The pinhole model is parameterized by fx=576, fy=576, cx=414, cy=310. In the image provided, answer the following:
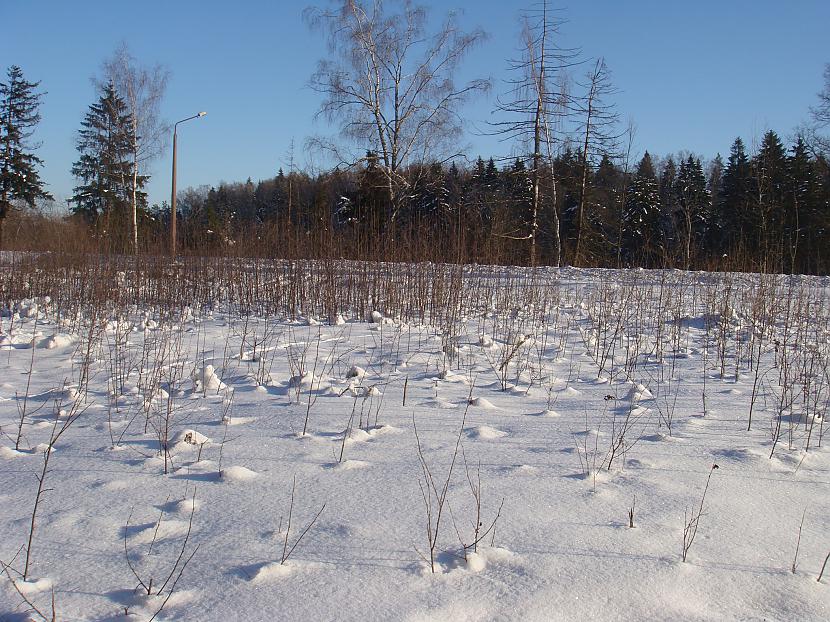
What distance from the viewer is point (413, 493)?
236 centimetres

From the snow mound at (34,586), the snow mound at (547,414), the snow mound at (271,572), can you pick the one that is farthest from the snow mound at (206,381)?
the snow mound at (271,572)

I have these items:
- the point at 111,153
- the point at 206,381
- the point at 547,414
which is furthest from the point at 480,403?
the point at 111,153

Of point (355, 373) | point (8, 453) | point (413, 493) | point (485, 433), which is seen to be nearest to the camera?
point (413, 493)

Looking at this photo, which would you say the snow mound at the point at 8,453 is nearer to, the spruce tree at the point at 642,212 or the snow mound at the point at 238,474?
the snow mound at the point at 238,474

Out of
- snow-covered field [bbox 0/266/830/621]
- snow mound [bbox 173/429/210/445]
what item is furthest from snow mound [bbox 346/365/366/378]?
snow mound [bbox 173/429/210/445]

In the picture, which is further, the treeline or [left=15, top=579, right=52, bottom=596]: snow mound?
the treeline

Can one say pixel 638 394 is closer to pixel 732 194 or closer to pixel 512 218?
pixel 512 218

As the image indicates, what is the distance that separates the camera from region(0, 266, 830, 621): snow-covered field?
168 centimetres

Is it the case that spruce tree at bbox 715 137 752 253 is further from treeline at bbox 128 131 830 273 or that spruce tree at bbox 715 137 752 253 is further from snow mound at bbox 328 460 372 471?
snow mound at bbox 328 460 372 471

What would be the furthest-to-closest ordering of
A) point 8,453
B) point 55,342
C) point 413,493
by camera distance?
1. point 55,342
2. point 8,453
3. point 413,493

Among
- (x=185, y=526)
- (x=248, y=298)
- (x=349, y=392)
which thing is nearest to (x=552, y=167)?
(x=248, y=298)

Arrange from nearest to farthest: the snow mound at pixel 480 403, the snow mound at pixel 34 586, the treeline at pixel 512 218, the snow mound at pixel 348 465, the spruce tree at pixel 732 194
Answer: the snow mound at pixel 34 586 → the snow mound at pixel 348 465 → the snow mound at pixel 480 403 → the treeline at pixel 512 218 → the spruce tree at pixel 732 194

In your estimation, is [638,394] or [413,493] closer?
[413,493]

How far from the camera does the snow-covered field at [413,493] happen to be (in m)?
1.68
